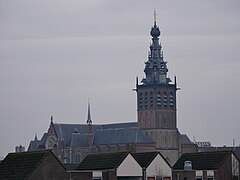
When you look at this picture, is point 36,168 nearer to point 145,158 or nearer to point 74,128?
point 145,158

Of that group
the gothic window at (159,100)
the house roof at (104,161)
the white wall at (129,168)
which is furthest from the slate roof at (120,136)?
the white wall at (129,168)

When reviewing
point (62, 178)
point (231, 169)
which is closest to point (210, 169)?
point (231, 169)

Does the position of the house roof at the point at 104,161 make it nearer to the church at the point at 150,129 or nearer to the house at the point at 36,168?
the house at the point at 36,168

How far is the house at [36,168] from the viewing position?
74312mm

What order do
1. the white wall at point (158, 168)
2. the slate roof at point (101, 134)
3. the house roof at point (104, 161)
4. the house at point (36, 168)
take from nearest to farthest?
the house at point (36, 168) < the house roof at point (104, 161) < the white wall at point (158, 168) < the slate roof at point (101, 134)

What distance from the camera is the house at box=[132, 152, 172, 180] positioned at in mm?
82512

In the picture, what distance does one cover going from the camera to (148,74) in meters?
158

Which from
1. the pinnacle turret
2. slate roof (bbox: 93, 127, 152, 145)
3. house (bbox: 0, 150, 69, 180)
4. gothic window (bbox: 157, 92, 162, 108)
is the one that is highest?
the pinnacle turret

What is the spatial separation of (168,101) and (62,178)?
84.1 metres

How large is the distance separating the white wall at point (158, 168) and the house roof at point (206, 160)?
11.2ft

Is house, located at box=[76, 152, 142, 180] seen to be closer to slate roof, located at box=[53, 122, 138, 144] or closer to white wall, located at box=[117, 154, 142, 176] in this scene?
white wall, located at box=[117, 154, 142, 176]

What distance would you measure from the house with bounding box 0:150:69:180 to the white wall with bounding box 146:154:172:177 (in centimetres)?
1013

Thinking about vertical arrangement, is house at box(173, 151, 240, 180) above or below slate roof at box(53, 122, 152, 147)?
below


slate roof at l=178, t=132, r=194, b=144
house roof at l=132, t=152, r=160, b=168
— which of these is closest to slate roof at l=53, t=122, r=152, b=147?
slate roof at l=178, t=132, r=194, b=144
